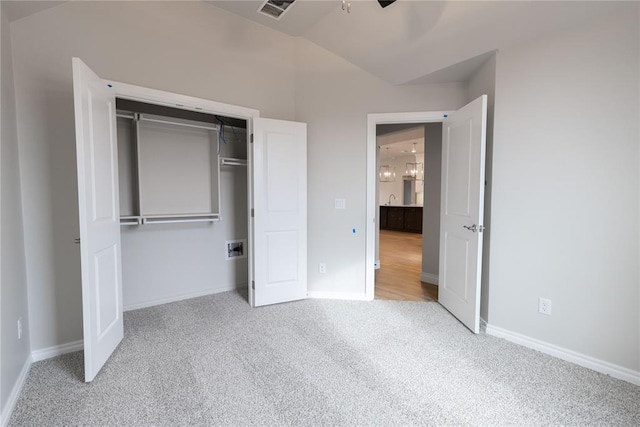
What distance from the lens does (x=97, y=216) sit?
1974 millimetres

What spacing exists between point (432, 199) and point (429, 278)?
45.3 inches

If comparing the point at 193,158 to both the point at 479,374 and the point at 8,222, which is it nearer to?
the point at 8,222

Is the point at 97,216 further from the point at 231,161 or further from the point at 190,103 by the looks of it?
the point at 231,161

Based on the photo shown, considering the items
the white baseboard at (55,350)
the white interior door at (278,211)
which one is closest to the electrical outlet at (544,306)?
the white interior door at (278,211)

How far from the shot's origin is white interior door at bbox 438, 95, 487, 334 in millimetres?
2513

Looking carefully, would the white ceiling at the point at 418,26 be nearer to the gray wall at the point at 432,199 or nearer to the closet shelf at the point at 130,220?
the gray wall at the point at 432,199

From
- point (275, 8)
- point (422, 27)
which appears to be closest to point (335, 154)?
point (422, 27)

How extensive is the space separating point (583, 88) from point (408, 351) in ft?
7.53

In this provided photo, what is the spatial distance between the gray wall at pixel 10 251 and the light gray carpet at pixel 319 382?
0.22m

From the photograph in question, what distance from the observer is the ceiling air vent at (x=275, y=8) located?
2.81 m

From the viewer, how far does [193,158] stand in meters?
3.44

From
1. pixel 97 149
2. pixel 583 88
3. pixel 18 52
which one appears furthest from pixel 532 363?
pixel 18 52

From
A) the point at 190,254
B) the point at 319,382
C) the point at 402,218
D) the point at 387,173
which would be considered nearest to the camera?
the point at 319,382

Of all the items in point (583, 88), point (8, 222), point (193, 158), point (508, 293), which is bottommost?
point (508, 293)
